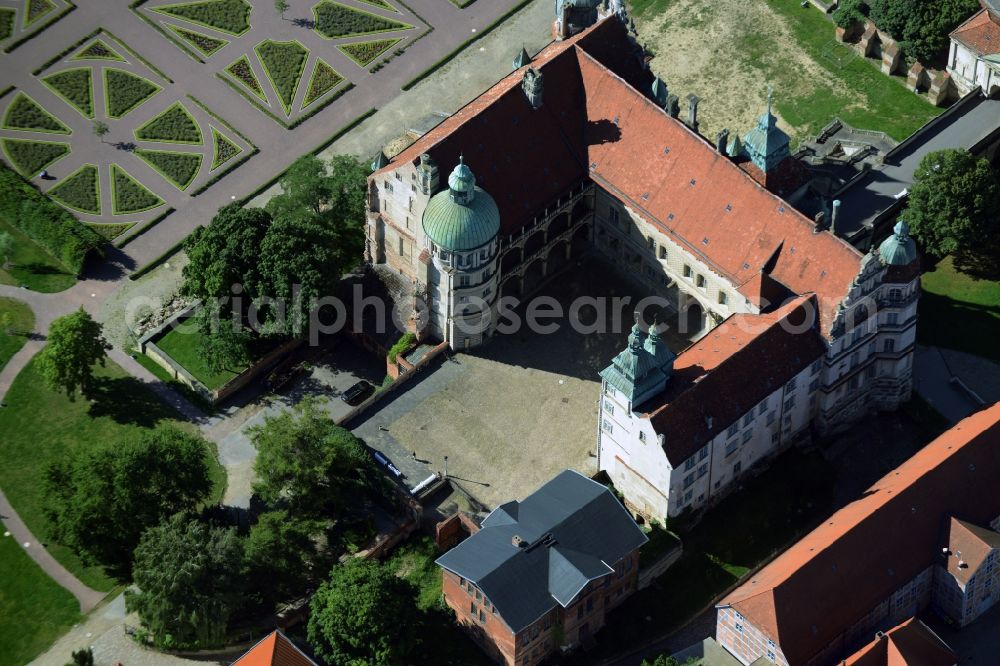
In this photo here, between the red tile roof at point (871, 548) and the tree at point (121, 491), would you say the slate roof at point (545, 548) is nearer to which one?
the red tile roof at point (871, 548)

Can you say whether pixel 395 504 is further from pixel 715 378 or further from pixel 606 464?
pixel 715 378

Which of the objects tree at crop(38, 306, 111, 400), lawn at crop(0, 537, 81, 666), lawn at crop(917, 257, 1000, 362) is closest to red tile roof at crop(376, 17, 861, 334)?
lawn at crop(917, 257, 1000, 362)

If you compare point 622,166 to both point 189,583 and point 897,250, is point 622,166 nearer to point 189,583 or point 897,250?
point 897,250

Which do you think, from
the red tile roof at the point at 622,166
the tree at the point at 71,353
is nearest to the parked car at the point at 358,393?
the red tile roof at the point at 622,166

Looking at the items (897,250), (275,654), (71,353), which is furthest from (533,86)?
(275,654)

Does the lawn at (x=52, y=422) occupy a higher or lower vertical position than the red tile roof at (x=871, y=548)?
higher
